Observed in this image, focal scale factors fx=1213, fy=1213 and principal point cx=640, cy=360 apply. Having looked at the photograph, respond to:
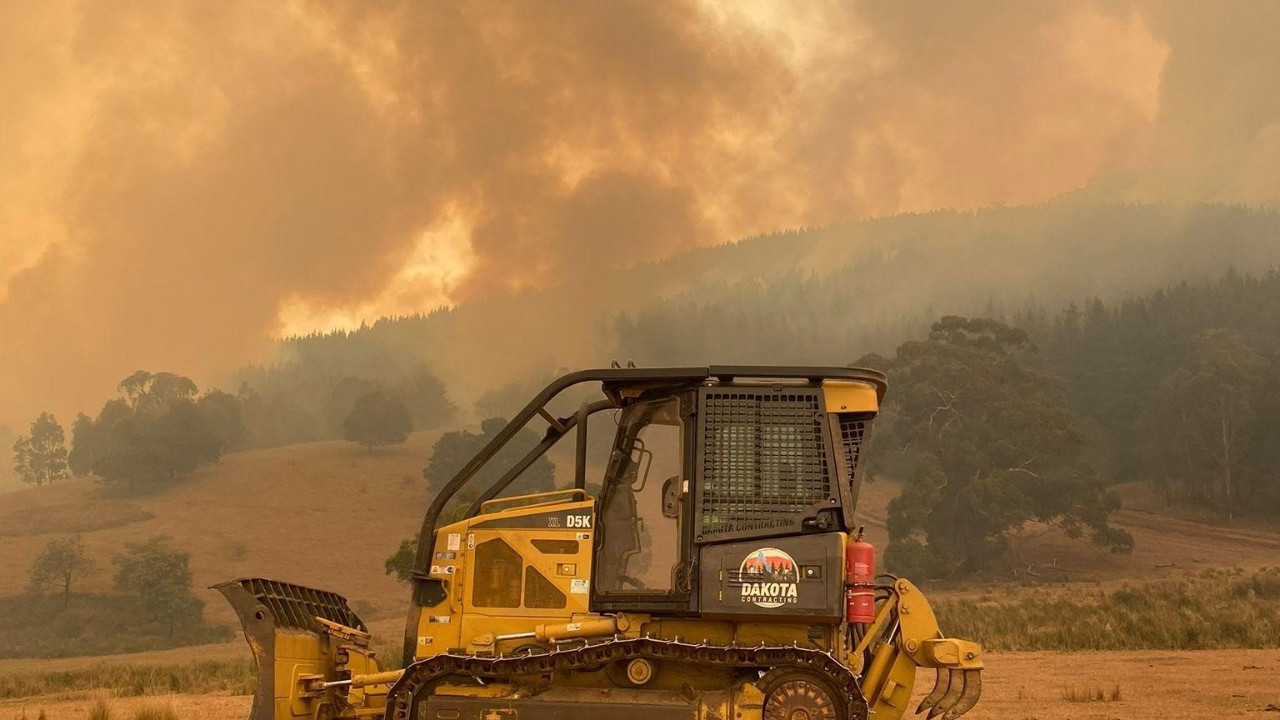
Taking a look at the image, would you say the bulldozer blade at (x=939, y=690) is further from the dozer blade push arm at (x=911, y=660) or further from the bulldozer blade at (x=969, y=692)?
the bulldozer blade at (x=969, y=692)

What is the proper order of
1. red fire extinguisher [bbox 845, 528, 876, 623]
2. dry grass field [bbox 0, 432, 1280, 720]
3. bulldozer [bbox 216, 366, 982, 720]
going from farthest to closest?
dry grass field [bbox 0, 432, 1280, 720] → red fire extinguisher [bbox 845, 528, 876, 623] → bulldozer [bbox 216, 366, 982, 720]

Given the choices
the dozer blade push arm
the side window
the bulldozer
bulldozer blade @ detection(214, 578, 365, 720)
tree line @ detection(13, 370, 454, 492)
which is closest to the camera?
the bulldozer

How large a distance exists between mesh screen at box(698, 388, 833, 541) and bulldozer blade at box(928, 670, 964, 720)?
6.45 ft

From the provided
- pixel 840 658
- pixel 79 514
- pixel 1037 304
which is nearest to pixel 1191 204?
pixel 1037 304

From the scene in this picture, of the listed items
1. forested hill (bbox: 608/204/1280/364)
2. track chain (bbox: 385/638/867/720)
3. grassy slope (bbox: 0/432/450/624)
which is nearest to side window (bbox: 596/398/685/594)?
track chain (bbox: 385/638/867/720)

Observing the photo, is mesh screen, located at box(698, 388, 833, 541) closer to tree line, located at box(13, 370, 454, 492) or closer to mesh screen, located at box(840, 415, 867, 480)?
mesh screen, located at box(840, 415, 867, 480)

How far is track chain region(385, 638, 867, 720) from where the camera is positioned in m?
9.15

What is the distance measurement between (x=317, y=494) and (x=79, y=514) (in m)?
17.8

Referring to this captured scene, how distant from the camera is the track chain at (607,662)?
9.15m

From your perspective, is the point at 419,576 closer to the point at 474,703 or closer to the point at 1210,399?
the point at 474,703

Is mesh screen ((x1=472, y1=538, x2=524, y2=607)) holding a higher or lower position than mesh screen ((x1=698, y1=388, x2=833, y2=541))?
lower

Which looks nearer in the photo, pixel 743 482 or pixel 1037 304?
pixel 743 482

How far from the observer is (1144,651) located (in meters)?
23.7

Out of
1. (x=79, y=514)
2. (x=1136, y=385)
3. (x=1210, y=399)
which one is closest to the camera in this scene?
(x=1210, y=399)
